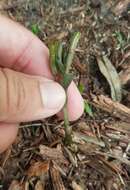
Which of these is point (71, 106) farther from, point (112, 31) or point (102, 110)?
point (112, 31)

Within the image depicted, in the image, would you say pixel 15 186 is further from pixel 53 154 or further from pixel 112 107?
pixel 112 107

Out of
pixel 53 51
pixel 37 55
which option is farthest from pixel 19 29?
pixel 53 51

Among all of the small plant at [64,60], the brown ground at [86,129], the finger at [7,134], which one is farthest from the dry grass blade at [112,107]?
the finger at [7,134]

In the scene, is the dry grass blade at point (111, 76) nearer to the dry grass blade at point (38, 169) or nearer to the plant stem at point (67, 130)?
the plant stem at point (67, 130)

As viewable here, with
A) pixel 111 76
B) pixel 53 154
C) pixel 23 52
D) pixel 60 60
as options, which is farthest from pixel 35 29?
pixel 53 154

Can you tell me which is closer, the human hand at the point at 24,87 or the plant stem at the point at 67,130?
the human hand at the point at 24,87

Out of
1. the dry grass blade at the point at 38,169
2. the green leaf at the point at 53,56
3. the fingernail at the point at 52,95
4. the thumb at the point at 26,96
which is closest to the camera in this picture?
the thumb at the point at 26,96
